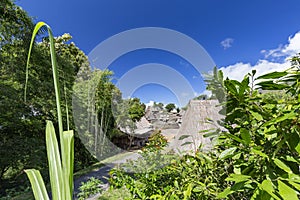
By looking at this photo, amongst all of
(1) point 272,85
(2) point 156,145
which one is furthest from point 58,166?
(2) point 156,145

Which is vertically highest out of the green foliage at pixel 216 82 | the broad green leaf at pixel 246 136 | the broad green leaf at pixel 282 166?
the green foliage at pixel 216 82

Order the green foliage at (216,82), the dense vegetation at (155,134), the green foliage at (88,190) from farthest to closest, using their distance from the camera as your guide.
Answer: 1. the green foliage at (88,190)
2. the green foliage at (216,82)
3. the dense vegetation at (155,134)

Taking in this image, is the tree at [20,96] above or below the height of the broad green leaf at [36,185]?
above

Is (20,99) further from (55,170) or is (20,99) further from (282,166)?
(282,166)

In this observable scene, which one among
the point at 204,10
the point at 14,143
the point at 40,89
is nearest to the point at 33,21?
the point at 40,89

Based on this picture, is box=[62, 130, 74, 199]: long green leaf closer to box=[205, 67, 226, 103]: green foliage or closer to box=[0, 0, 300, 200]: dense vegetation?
box=[0, 0, 300, 200]: dense vegetation

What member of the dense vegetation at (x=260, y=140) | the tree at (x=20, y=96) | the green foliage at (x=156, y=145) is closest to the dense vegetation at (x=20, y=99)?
the tree at (x=20, y=96)

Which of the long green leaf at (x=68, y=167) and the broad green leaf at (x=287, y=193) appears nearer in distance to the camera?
the broad green leaf at (x=287, y=193)

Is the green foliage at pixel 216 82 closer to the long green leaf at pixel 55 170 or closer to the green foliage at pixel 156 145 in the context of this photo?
the long green leaf at pixel 55 170

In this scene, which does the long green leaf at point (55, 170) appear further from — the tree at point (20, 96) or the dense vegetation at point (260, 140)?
the tree at point (20, 96)

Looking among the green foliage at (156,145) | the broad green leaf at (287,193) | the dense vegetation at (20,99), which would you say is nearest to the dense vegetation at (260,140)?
the broad green leaf at (287,193)

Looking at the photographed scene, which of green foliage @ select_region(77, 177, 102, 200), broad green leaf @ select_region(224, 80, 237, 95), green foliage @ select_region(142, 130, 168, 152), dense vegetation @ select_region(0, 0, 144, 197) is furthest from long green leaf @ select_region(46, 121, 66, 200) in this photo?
green foliage @ select_region(77, 177, 102, 200)

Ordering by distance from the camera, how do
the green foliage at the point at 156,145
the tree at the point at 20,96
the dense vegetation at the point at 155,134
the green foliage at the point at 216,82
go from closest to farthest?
the dense vegetation at the point at 155,134, the green foliage at the point at 216,82, the green foliage at the point at 156,145, the tree at the point at 20,96

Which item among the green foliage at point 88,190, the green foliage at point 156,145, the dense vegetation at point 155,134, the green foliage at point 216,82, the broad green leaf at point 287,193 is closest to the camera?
the broad green leaf at point 287,193
